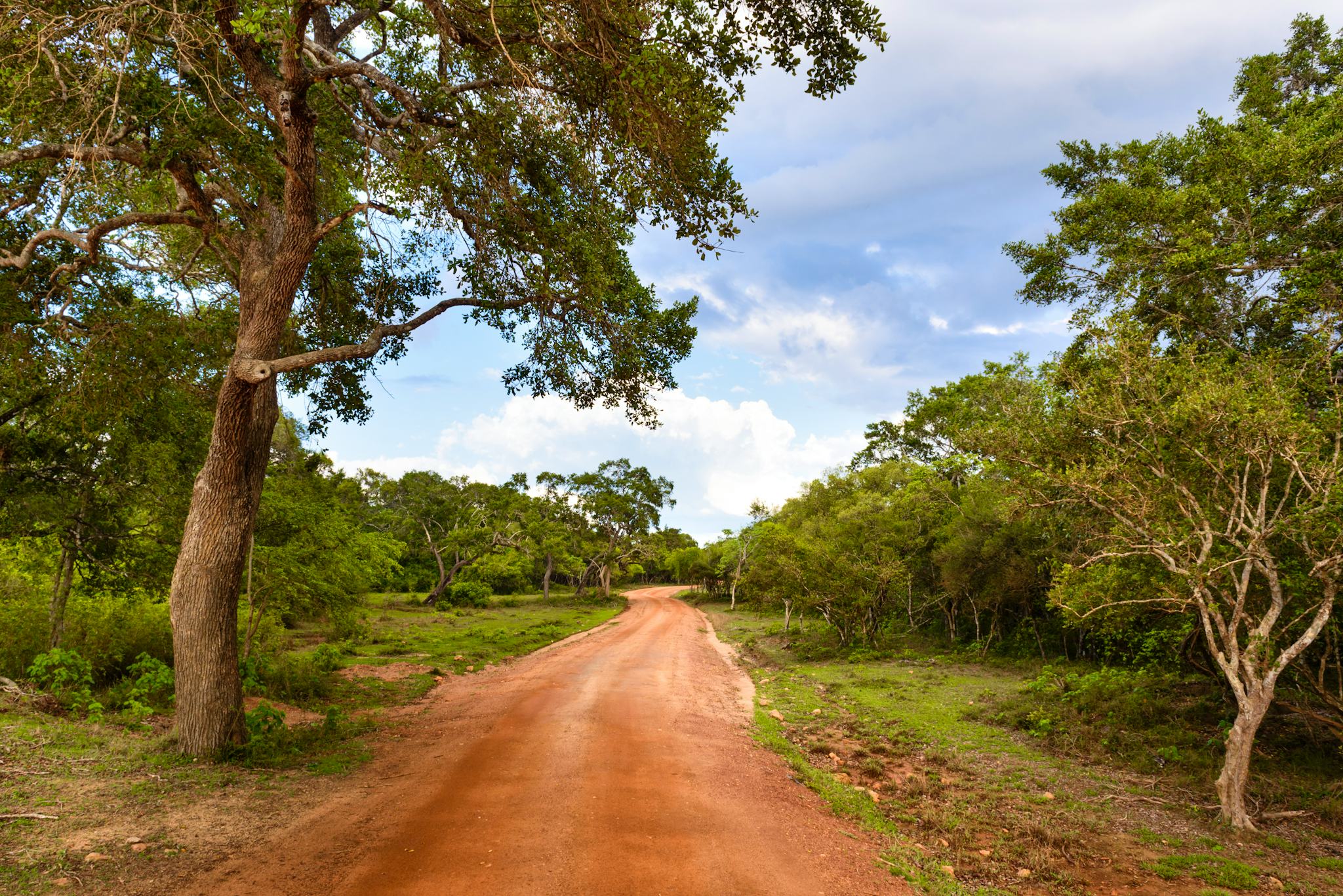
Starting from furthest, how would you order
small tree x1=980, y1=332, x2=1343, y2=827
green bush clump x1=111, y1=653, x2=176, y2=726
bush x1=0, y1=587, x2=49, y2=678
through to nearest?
bush x1=0, y1=587, x2=49, y2=678 → green bush clump x1=111, y1=653, x2=176, y2=726 → small tree x1=980, y1=332, x2=1343, y2=827

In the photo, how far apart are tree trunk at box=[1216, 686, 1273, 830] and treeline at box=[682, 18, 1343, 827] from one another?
0.09 feet

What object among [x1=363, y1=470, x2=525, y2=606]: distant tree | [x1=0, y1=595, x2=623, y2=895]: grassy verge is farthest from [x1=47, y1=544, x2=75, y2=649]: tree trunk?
[x1=363, y1=470, x2=525, y2=606]: distant tree

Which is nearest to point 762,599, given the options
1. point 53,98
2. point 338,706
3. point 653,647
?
point 653,647

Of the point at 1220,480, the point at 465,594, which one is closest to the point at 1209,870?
the point at 1220,480

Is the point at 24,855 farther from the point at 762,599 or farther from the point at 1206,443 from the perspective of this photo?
the point at 762,599

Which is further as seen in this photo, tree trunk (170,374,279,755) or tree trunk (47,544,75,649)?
tree trunk (47,544,75,649)

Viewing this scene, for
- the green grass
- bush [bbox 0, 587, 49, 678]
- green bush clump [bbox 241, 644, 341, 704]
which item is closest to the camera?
the green grass

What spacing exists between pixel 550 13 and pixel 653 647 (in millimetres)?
20121

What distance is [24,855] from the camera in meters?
4.56

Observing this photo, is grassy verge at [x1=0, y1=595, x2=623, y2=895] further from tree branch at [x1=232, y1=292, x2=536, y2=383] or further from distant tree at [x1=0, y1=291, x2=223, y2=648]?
tree branch at [x1=232, y1=292, x2=536, y2=383]

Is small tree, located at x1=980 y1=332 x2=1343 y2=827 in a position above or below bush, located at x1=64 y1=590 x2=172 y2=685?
above

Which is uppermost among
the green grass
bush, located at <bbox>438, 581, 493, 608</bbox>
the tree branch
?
the tree branch

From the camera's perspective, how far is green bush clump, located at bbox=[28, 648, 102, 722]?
8.69 meters

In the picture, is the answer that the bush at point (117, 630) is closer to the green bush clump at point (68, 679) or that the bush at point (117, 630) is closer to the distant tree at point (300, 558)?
the green bush clump at point (68, 679)
